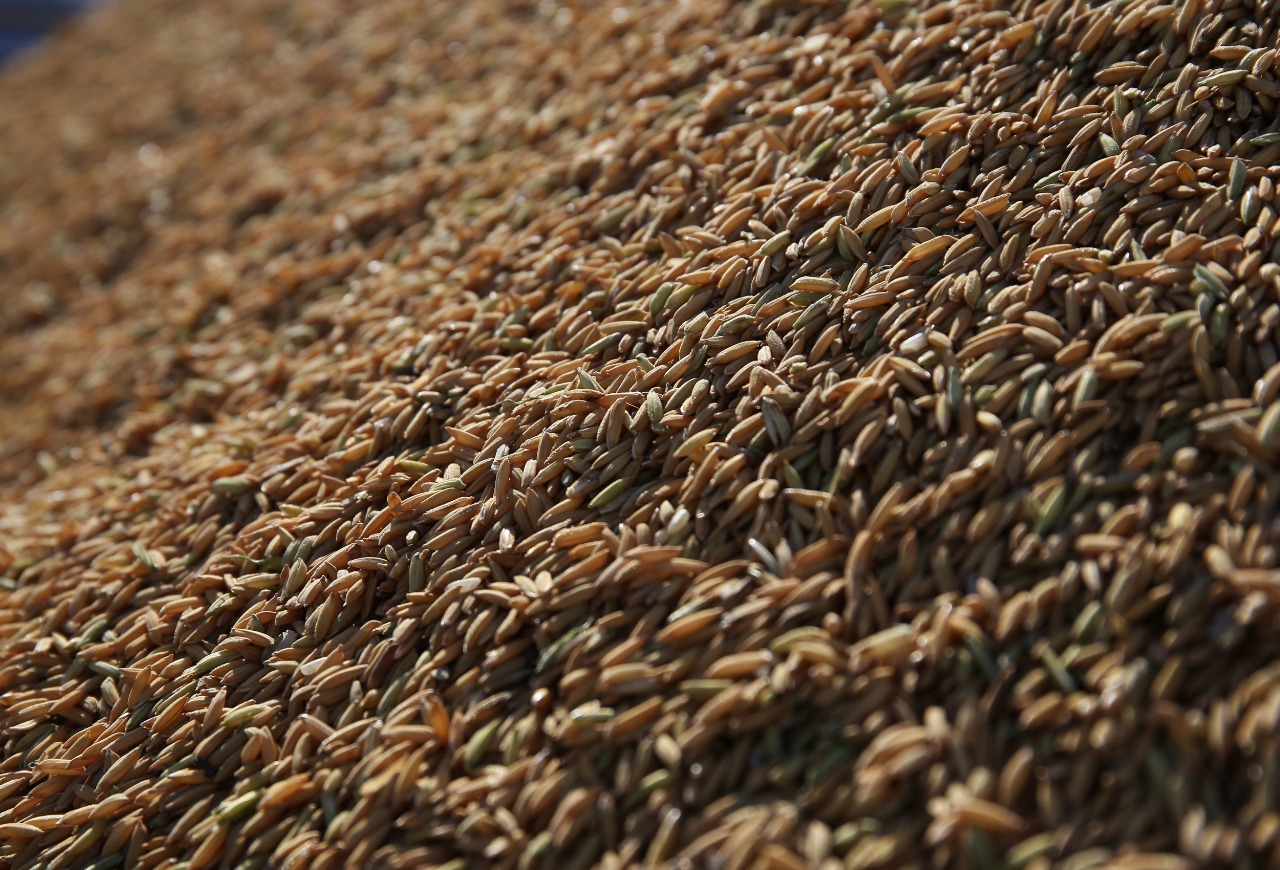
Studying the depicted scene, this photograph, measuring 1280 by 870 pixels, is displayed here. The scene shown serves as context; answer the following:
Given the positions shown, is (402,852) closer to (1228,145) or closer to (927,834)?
(927,834)

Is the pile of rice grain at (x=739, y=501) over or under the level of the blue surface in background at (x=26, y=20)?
under

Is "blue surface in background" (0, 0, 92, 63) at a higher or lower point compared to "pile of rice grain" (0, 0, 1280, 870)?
higher

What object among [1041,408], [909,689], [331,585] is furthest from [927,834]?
[331,585]

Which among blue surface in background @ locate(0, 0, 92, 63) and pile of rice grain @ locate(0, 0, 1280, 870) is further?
blue surface in background @ locate(0, 0, 92, 63)

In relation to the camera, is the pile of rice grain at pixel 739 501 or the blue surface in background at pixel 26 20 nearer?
the pile of rice grain at pixel 739 501
